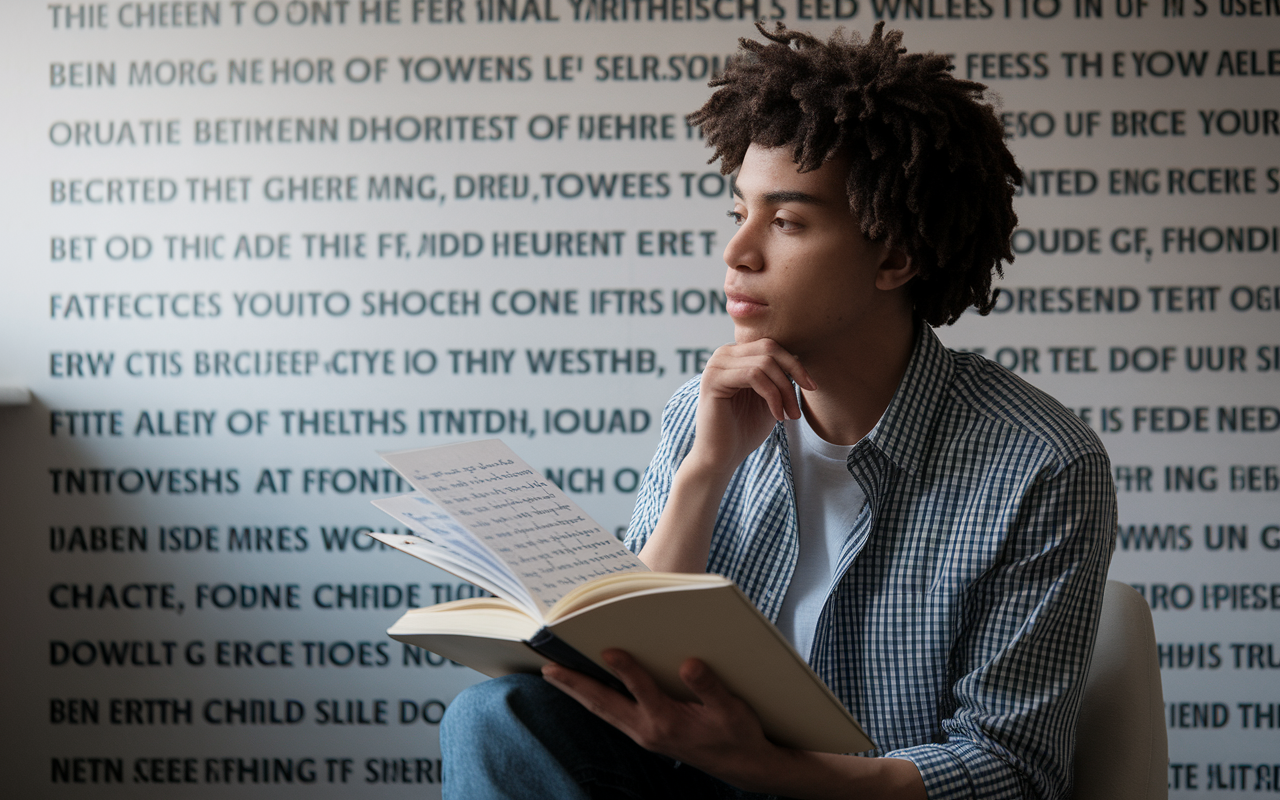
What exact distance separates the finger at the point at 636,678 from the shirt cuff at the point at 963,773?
10.6 inches

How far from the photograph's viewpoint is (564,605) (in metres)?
0.68

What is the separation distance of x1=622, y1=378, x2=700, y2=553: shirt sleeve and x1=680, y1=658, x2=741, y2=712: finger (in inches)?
15.9

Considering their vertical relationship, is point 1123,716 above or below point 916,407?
below

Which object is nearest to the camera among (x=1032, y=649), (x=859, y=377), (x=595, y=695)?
(x=595, y=695)

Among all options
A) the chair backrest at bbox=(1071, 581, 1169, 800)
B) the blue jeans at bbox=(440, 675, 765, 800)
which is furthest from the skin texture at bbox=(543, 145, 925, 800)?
the chair backrest at bbox=(1071, 581, 1169, 800)

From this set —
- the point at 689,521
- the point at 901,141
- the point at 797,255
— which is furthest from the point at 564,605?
the point at 901,141

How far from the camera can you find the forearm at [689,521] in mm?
1070

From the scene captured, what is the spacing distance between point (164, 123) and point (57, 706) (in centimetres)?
120

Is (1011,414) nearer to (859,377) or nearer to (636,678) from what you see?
(859,377)

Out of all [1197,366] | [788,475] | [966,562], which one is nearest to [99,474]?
[788,475]

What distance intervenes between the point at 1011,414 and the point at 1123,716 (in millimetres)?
328

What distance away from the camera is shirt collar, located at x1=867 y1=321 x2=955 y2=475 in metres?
1.01

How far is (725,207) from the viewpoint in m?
1.89

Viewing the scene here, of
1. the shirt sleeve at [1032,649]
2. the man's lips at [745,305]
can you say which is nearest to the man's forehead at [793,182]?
the man's lips at [745,305]
